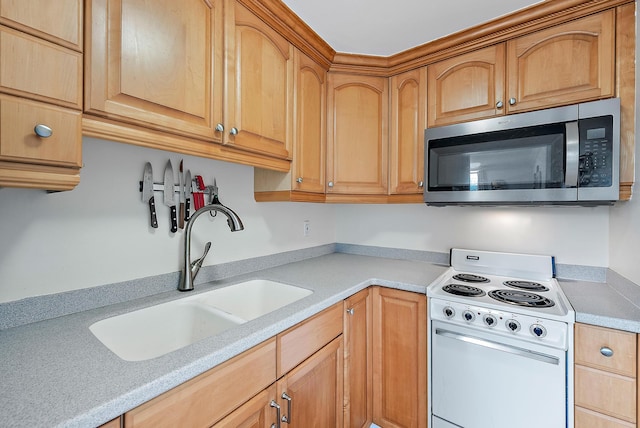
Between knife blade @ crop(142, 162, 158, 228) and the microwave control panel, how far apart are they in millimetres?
1909

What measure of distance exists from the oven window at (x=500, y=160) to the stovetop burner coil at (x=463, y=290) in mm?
530

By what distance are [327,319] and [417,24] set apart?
1587 millimetres

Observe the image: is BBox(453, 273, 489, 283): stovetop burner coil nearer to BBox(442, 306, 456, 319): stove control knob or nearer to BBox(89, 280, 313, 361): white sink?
BBox(442, 306, 456, 319): stove control knob

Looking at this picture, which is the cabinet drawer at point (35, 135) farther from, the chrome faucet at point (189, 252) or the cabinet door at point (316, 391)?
the cabinet door at point (316, 391)

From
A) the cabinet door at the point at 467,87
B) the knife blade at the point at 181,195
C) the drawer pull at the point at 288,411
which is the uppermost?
the cabinet door at the point at 467,87

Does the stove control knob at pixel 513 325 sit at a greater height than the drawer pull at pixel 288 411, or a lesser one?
greater

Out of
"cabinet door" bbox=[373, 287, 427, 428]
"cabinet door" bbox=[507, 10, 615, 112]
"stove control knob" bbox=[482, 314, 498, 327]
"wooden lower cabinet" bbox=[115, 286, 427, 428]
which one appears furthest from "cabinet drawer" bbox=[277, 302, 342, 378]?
"cabinet door" bbox=[507, 10, 615, 112]

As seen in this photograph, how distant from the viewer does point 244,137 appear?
4.10 ft

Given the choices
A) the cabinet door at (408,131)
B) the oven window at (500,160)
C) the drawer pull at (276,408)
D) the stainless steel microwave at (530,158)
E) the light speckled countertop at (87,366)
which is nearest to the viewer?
the light speckled countertop at (87,366)

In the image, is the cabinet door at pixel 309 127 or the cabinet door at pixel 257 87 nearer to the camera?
the cabinet door at pixel 257 87

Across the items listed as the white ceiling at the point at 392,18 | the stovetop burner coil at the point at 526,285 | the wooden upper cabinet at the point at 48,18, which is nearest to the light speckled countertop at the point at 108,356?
the stovetop burner coil at the point at 526,285

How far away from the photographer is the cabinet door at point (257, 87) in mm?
1192

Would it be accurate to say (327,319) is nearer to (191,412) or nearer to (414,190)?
(191,412)

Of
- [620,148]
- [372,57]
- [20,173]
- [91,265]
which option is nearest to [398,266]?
[620,148]
